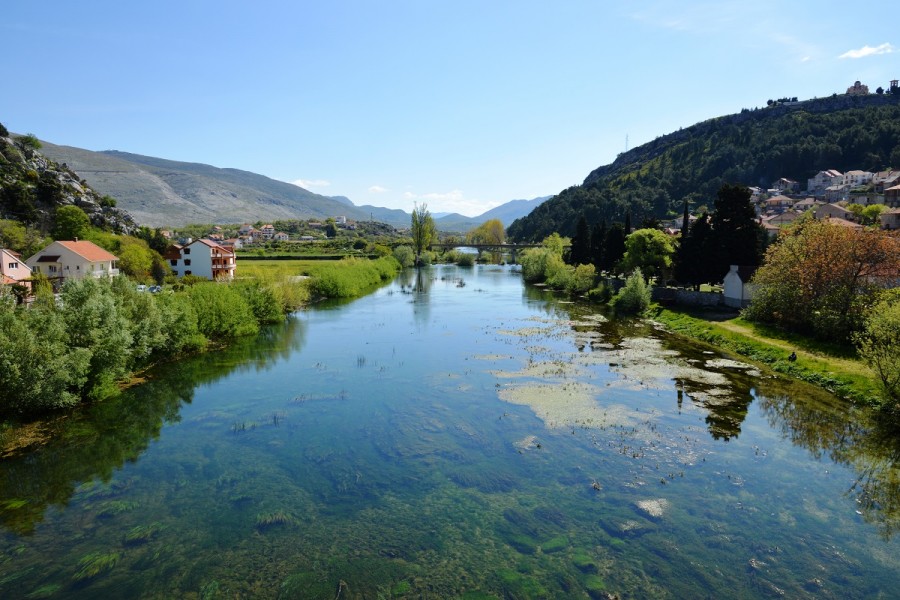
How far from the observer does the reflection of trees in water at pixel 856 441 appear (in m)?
16.2

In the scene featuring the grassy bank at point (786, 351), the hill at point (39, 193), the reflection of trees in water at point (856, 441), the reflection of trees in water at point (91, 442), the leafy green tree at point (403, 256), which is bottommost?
the reflection of trees in water at point (856, 441)

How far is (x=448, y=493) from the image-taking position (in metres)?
16.7

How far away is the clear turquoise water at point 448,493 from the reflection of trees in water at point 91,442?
0.10m

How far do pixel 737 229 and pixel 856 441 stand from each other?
32.4 meters

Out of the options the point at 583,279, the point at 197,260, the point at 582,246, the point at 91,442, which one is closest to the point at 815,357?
the point at 91,442

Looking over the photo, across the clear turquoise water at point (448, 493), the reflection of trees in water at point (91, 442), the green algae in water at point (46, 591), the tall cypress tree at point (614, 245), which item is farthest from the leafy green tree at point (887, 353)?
the tall cypress tree at point (614, 245)

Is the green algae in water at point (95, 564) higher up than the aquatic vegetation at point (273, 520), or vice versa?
the green algae in water at point (95, 564)

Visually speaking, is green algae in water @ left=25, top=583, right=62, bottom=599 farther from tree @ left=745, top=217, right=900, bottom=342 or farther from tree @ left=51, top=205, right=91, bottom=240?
tree @ left=51, top=205, right=91, bottom=240

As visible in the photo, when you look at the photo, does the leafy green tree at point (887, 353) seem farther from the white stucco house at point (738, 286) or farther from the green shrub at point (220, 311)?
the green shrub at point (220, 311)

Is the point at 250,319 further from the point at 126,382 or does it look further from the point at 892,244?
the point at 892,244

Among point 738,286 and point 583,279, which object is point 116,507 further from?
point 583,279

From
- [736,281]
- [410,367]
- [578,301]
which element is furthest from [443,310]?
[736,281]

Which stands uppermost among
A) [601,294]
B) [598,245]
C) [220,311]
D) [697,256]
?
[598,245]

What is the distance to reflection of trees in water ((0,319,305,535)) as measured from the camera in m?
16.4
